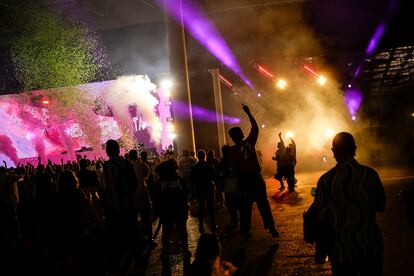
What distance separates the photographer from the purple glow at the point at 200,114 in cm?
1666

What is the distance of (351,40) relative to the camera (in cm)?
1579

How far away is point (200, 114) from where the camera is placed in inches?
775

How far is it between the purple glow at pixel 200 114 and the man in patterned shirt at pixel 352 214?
1370 cm

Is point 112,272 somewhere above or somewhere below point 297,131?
below

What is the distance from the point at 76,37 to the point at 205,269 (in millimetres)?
22601

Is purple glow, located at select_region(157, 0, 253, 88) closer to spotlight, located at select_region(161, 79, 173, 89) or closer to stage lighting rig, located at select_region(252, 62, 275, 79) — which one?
stage lighting rig, located at select_region(252, 62, 275, 79)

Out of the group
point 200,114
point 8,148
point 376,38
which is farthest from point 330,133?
point 8,148

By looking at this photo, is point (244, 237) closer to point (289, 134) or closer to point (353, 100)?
point (289, 134)

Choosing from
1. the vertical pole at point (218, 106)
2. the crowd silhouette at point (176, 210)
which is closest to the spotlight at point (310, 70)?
the vertical pole at point (218, 106)

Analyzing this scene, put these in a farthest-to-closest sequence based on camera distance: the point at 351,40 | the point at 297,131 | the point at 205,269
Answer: the point at 297,131
the point at 351,40
the point at 205,269

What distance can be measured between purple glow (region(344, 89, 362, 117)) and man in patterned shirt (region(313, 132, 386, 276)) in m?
20.0

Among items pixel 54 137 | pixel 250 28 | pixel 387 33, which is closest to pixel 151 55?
pixel 54 137

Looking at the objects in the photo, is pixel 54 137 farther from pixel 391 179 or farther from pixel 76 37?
pixel 391 179

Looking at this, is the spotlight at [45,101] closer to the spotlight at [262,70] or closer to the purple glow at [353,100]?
the spotlight at [262,70]
